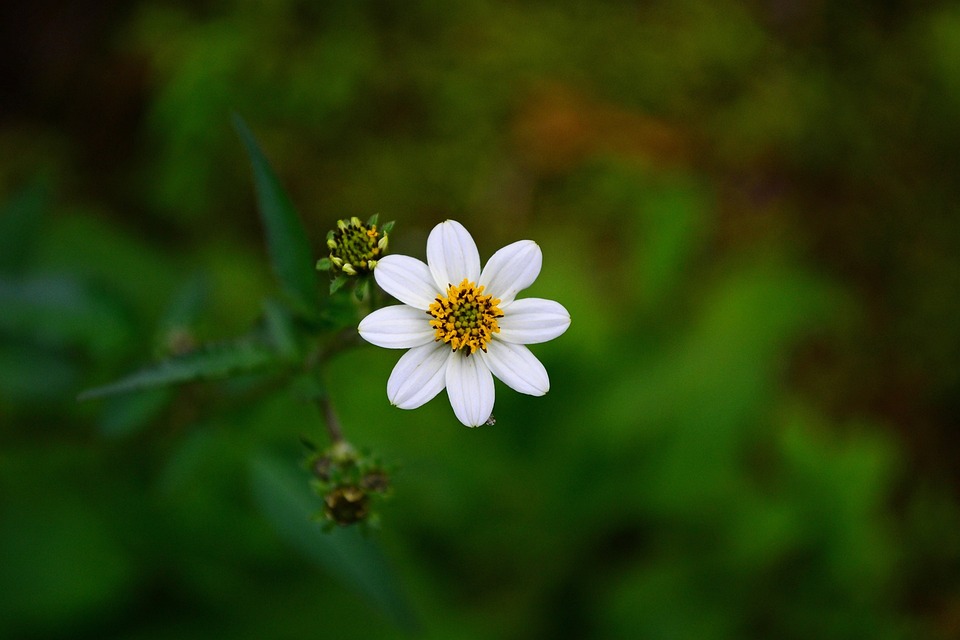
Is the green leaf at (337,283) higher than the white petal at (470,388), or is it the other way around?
the green leaf at (337,283)

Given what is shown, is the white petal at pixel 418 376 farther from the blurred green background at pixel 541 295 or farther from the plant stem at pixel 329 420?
the blurred green background at pixel 541 295

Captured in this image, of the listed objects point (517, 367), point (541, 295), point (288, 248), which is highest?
point (541, 295)

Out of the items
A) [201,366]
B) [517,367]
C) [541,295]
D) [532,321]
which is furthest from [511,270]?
[541,295]

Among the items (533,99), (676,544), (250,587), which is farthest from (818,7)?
(250,587)

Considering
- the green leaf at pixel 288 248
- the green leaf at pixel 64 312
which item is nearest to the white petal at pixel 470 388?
the green leaf at pixel 288 248

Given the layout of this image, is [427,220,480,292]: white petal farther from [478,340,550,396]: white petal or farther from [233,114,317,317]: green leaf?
[233,114,317,317]: green leaf

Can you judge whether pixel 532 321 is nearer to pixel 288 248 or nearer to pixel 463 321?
pixel 463 321
